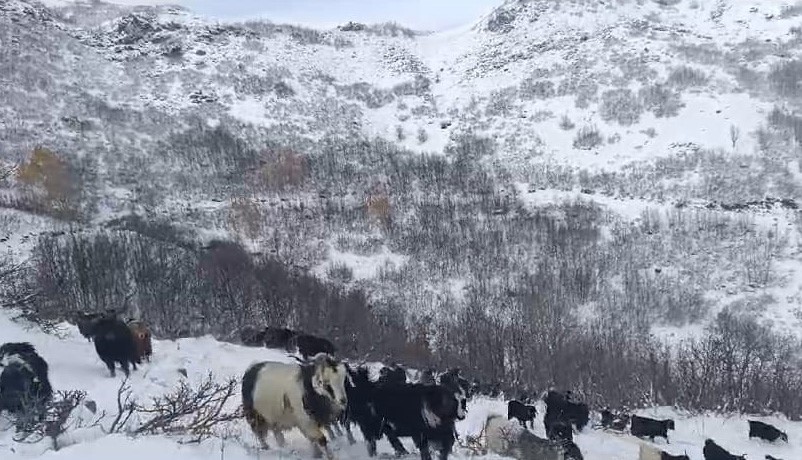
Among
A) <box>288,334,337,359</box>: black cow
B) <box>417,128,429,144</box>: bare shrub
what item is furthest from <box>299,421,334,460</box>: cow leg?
<box>417,128,429,144</box>: bare shrub

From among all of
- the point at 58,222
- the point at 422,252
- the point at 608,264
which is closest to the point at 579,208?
the point at 608,264

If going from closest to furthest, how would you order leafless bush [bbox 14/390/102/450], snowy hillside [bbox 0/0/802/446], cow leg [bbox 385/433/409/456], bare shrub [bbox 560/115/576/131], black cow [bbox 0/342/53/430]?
leafless bush [bbox 14/390/102/450], black cow [bbox 0/342/53/430], cow leg [bbox 385/433/409/456], snowy hillside [bbox 0/0/802/446], bare shrub [bbox 560/115/576/131]

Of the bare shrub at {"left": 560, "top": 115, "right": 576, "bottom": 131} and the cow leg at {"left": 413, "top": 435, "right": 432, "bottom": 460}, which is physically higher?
the cow leg at {"left": 413, "top": 435, "right": 432, "bottom": 460}

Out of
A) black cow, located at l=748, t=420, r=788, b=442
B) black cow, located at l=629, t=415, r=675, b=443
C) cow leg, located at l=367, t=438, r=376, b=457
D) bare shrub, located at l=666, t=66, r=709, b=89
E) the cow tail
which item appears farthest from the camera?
bare shrub, located at l=666, t=66, r=709, b=89

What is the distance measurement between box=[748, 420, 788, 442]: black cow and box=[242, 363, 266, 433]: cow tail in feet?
68.8

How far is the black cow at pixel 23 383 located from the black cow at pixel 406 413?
3849 millimetres

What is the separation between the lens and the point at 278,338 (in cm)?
2722

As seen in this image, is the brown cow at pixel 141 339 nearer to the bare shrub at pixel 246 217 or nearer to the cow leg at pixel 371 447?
the cow leg at pixel 371 447

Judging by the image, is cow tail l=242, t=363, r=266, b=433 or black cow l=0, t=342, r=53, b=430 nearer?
black cow l=0, t=342, r=53, b=430

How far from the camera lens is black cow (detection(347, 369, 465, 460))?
8.81m

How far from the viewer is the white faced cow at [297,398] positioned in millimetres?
8125

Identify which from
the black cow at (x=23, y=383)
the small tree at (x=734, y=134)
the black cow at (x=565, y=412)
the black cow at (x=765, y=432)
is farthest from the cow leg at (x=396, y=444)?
the small tree at (x=734, y=134)

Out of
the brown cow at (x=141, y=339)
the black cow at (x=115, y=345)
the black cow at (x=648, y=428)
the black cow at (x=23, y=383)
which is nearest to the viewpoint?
the black cow at (x=23, y=383)

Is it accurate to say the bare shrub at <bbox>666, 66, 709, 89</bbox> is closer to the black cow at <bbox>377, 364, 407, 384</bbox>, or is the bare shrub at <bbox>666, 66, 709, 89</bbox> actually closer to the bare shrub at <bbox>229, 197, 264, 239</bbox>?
the bare shrub at <bbox>229, 197, 264, 239</bbox>
